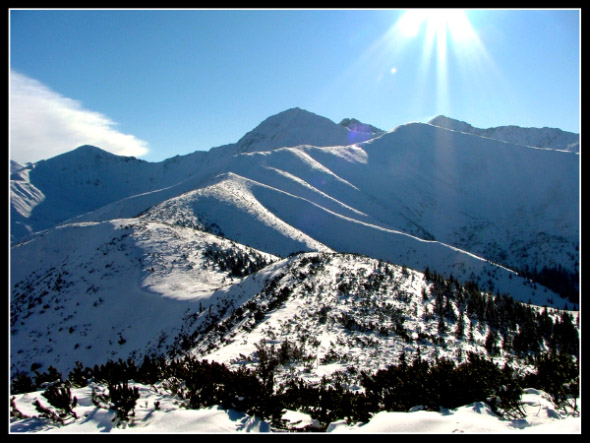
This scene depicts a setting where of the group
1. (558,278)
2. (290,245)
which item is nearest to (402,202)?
(558,278)

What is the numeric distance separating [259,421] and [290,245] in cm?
6682

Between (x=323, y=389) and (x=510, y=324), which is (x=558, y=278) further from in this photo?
(x=323, y=389)

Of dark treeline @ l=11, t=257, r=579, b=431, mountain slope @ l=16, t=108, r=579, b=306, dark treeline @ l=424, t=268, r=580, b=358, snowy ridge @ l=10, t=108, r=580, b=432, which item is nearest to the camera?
dark treeline @ l=11, t=257, r=579, b=431

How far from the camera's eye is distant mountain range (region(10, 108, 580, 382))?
88.1 feet

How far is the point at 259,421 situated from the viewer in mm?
6688

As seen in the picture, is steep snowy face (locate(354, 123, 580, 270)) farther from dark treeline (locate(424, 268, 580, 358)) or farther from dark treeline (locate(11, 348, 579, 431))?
dark treeline (locate(11, 348, 579, 431))

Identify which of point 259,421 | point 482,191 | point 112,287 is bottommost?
point 112,287

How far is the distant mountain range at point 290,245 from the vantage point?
2684cm

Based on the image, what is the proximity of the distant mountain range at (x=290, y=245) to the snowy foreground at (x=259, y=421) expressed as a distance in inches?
374

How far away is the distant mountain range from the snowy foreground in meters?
9.51

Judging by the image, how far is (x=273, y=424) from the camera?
676 centimetres

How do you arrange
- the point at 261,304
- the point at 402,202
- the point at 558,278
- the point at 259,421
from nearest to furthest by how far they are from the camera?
1. the point at 259,421
2. the point at 261,304
3. the point at 558,278
4. the point at 402,202

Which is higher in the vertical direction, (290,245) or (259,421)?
(290,245)

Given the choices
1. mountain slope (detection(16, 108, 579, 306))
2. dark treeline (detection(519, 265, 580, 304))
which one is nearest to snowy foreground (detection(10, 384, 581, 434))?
mountain slope (detection(16, 108, 579, 306))
